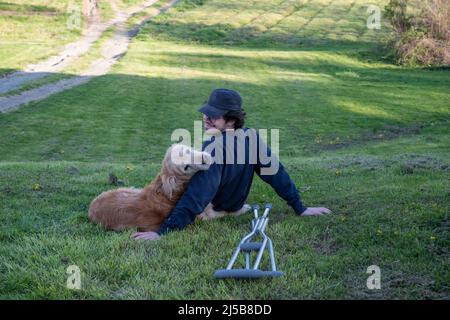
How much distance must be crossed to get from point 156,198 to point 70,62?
32.8m

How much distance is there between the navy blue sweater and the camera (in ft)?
19.7

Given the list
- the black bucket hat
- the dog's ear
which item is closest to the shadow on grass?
the black bucket hat

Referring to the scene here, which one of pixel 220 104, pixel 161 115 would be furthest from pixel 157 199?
pixel 161 115

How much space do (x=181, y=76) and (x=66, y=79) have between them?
649 cm

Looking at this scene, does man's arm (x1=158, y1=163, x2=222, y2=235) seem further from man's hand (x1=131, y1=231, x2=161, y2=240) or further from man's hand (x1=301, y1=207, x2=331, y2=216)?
man's hand (x1=301, y1=207, x2=331, y2=216)

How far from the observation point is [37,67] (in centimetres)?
3459

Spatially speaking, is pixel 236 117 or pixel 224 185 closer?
pixel 236 117

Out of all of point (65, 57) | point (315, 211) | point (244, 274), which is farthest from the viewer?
point (65, 57)

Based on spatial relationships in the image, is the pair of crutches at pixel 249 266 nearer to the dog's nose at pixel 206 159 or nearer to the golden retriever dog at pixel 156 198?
the dog's nose at pixel 206 159

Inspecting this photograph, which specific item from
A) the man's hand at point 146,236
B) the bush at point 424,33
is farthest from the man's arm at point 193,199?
the bush at point 424,33

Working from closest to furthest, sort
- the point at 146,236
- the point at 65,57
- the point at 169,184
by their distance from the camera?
the point at 146,236, the point at 169,184, the point at 65,57

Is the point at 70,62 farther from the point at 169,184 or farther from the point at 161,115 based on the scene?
the point at 169,184

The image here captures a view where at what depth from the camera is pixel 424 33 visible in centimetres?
3975

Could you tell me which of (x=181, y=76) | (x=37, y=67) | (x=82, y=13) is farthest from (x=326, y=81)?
(x=82, y=13)
